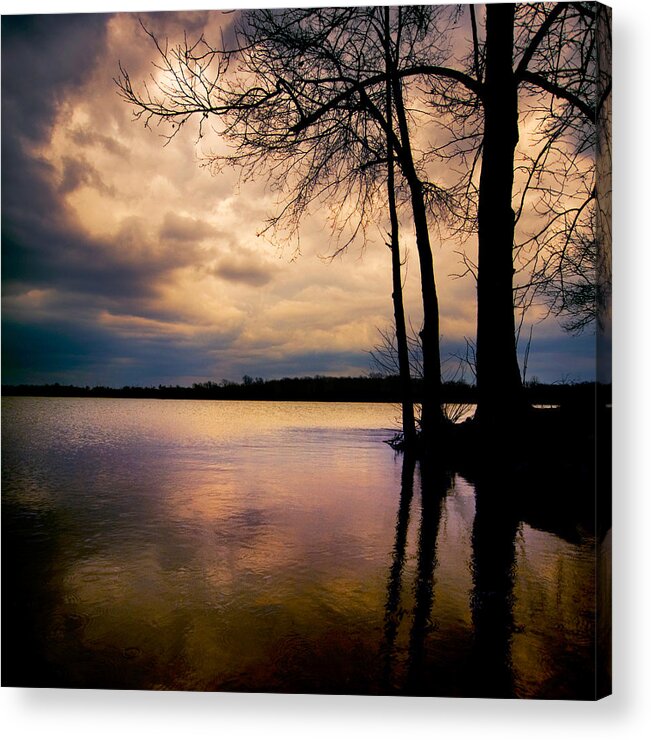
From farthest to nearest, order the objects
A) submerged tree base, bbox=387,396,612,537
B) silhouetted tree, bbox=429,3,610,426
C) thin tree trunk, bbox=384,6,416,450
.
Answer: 1. thin tree trunk, bbox=384,6,416,450
2. silhouetted tree, bbox=429,3,610,426
3. submerged tree base, bbox=387,396,612,537

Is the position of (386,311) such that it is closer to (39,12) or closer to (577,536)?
(577,536)

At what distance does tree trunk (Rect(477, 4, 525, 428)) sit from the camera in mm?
3455

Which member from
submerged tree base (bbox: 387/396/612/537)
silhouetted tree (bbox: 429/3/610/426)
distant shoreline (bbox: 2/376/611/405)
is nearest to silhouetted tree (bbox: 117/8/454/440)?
silhouetted tree (bbox: 429/3/610/426)

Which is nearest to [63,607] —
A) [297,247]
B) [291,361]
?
[291,361]

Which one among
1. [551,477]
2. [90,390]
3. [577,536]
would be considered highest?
[90,390]

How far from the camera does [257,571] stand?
3.28m

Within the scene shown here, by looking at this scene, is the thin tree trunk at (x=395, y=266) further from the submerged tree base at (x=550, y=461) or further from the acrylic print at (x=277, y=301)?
the submerged tree base at (x=550, y=461)

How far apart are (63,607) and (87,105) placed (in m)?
2.44

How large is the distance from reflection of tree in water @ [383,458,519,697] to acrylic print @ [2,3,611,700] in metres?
0.02

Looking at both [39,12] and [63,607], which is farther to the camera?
[39,12]

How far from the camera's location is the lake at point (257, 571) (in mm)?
2961

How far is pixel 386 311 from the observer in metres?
3.63

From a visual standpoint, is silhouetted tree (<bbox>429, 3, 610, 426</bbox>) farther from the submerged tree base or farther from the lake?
the lake

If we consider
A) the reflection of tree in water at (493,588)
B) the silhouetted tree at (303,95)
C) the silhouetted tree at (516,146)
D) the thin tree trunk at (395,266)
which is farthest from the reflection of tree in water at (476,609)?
the silhouetted tree at (303,95)
